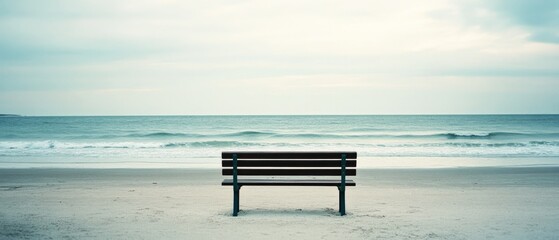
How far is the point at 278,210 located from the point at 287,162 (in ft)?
3.35

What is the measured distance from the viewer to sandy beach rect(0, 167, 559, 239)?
5281mm

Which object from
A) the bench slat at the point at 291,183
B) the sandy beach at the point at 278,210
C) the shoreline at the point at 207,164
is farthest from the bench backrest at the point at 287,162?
the shoreline at the point at 207,164

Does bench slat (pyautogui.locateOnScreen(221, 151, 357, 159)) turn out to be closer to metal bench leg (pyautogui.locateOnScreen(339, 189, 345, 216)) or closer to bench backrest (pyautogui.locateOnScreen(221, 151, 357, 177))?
bench backrest (pyautogui.locateOnScreen(221, 151, 357, 177))

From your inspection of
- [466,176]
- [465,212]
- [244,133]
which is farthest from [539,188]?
[244,133]

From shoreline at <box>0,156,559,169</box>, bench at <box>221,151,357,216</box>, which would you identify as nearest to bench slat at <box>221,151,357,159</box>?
bench at <box>221,151,357,216</box>

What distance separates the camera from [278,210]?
263 inches

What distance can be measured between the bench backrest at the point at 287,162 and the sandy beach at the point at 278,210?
62 cm

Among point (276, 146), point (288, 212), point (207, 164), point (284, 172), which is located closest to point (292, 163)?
point (284, 172)

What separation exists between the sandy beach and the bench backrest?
62 centimetres

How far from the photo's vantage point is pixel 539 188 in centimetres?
914

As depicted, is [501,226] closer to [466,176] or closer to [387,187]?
[387,187]

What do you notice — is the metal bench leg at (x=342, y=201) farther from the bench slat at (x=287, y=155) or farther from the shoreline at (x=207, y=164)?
the shoreline at (x=207, y=164)

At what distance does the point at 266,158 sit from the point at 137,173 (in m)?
8.06

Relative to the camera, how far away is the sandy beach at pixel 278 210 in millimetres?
5281
